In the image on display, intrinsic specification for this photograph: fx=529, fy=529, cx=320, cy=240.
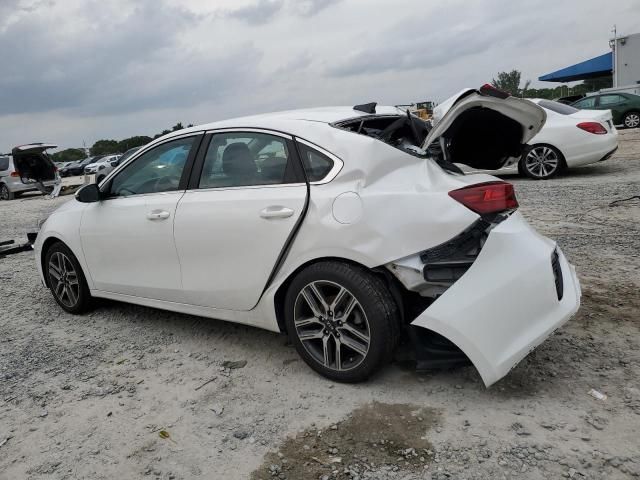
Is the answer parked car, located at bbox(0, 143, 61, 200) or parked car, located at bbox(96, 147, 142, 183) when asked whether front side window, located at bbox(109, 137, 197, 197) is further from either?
parked car, located at bbox(0, 143, 61, 200)

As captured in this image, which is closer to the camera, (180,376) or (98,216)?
(180,376)

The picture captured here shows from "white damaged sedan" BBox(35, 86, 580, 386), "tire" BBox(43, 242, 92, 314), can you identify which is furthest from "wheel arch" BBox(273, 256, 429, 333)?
"tire" BBox(43, 242, 92, 314)

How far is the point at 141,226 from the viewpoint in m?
3.83

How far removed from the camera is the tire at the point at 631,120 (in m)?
18.8

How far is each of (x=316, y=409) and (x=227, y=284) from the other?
39.3 inches

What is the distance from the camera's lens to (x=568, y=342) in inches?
131

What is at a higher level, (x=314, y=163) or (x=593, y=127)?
(x=314, y=163)

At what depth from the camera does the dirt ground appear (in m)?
2.41

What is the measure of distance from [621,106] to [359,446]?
2004 centimetres

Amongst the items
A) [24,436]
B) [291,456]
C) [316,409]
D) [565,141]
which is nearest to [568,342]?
[316,409]

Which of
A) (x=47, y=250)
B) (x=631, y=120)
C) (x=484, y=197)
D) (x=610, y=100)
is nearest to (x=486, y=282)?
(x=484, y=197)

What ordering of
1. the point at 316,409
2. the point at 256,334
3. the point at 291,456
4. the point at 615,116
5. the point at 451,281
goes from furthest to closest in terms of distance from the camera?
1. the point at 615,116
2. the point at 256,334
3. the point at 316,409
4. the point at 451,281
5. the point at 291,456

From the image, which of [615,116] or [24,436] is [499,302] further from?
[615,116]

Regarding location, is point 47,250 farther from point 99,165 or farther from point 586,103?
point 99,165
